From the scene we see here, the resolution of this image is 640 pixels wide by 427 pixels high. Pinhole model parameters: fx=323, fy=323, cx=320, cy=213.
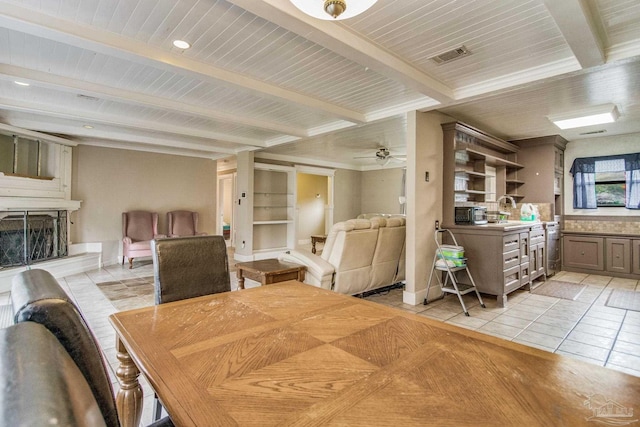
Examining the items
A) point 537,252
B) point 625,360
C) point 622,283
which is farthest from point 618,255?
point 625,360

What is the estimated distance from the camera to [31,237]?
5.01 metres

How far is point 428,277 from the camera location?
4121 millimetres

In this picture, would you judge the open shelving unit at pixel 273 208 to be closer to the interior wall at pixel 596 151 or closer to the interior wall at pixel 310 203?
the interior wall at pixel 310 203

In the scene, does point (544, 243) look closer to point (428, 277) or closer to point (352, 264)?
point (428, 277)

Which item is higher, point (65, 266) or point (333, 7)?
point (333, 7)

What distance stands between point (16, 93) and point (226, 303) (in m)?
4.39

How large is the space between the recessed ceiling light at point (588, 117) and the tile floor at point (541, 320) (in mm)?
2347

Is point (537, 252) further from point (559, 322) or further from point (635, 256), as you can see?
point (635, 256)

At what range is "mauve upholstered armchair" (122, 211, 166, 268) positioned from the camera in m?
5.91

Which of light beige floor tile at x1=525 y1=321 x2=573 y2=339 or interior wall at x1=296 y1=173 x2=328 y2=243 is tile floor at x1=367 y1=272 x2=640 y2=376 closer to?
light beige floor tile at x1=525 y1=321 x2=573 y2=339

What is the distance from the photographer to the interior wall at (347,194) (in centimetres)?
934

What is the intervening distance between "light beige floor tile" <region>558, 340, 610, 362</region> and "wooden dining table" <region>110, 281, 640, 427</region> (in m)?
2.26

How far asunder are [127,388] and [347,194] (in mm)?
8646

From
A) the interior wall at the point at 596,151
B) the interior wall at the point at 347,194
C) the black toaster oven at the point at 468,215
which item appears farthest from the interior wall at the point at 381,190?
the black toaster oven at the point at 468,215
